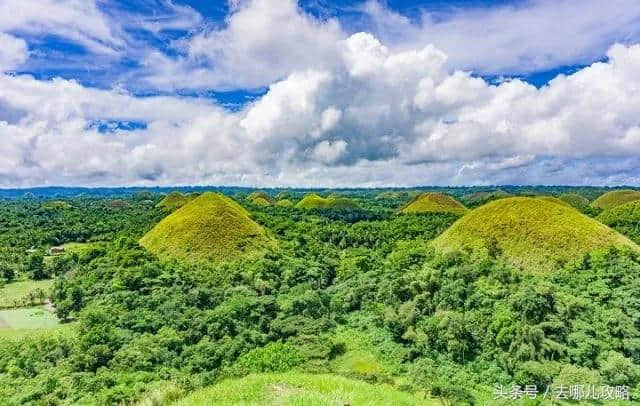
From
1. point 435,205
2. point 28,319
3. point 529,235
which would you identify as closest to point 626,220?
point 529,235

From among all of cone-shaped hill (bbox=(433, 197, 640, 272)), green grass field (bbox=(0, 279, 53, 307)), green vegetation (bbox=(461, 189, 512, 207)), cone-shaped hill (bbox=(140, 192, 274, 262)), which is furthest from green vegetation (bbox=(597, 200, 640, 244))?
green grass field (bbox=(0, 279, 53, 307))

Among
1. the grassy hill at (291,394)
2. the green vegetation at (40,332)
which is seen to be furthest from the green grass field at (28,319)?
the grassy hill at (291,394)

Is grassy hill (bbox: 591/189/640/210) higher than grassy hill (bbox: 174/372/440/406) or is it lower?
higher

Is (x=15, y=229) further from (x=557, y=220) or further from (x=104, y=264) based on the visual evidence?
(x=557, y=220)

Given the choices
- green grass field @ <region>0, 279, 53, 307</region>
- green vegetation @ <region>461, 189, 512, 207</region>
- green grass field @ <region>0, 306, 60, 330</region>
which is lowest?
green grass field @ <region>0, 306, 60, 330</region>

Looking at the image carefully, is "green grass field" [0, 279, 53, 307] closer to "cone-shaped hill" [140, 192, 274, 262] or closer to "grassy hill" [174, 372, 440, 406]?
"cone-shaped hill" [140, 192, 274, 262]
